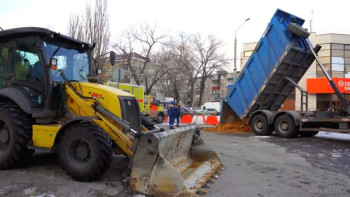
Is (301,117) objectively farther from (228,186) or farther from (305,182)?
(228,186)

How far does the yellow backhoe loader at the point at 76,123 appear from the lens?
177 inches

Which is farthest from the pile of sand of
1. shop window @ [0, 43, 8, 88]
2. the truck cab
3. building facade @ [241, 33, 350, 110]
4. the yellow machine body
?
building facade @ [241, 33, 350, 110]

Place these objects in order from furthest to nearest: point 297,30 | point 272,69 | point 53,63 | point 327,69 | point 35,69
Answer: point 327,69
point 272,69
point 297,30
point 35,69
point 53,63

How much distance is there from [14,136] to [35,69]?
1.31 metres

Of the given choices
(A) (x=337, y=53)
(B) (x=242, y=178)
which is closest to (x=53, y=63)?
(B) (x=242, y=178)

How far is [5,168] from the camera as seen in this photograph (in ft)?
17.7

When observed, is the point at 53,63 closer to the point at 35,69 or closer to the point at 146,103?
the point at 35,69

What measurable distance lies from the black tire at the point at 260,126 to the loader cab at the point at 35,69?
28.3 feet

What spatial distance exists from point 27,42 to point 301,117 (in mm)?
9914

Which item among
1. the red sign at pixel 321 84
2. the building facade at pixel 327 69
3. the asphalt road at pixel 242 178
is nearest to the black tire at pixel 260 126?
the asphalt road at pixel 242 178

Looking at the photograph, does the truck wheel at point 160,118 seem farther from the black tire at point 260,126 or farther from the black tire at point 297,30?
the black tire at point 297,30

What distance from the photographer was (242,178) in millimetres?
5332

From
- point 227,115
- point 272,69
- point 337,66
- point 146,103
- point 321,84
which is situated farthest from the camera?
point 337,66

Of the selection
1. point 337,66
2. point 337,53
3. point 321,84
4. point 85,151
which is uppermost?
point 337,53
